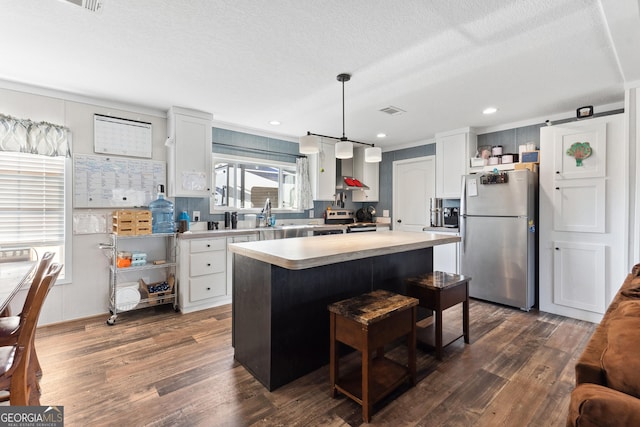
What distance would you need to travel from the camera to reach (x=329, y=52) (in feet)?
7.68

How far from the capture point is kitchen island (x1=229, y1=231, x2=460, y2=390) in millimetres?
1975

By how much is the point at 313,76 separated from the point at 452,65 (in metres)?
1.21

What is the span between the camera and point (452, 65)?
101 inches

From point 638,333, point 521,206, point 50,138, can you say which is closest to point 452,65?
point 521,206

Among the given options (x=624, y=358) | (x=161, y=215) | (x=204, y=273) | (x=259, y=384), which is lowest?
(x=259, y=384)

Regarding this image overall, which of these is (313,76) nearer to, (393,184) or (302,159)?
(302,159)

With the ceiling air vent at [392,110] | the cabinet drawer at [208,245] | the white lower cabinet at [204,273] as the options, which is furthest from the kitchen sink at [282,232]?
the ceiling air vent at [392,110]

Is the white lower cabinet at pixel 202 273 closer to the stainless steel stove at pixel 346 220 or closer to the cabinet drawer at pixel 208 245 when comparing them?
the cabinet drawer at pixel 208 245

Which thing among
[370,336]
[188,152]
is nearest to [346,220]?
[188,152]

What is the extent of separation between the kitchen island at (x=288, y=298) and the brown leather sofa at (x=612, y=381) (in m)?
1.22

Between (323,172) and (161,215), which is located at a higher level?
Answer: (323,172)

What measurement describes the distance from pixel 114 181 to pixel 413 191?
4.61 m

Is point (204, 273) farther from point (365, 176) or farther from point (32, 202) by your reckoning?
point (365, 176)

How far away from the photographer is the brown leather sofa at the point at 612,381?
822 mm
